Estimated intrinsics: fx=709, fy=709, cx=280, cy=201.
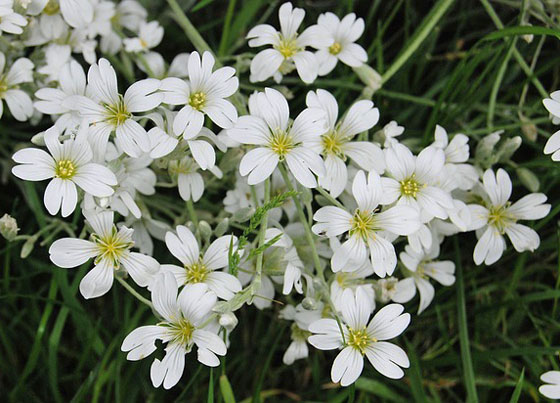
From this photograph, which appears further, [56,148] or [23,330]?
[23,330]

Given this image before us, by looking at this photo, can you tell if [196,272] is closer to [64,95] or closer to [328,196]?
[328,196]

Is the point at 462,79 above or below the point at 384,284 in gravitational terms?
above

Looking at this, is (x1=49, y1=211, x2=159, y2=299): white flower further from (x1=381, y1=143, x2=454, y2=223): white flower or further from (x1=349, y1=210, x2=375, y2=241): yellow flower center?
(x1=381, y1=143, x2=454, y2=223): white flower

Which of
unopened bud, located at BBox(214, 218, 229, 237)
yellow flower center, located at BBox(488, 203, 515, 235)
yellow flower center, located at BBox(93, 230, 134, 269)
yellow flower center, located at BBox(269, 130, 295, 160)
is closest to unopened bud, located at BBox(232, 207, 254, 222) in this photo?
unopened bud, located at BBox(214, 218, 229, 237)

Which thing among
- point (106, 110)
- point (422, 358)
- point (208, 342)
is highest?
point (106, 110)

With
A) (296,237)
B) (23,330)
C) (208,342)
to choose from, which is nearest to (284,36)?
(296,237)

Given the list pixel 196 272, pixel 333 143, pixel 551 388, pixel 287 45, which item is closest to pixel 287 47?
pixel 287 45

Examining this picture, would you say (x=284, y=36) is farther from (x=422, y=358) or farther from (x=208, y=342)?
(x=422, y=358)
